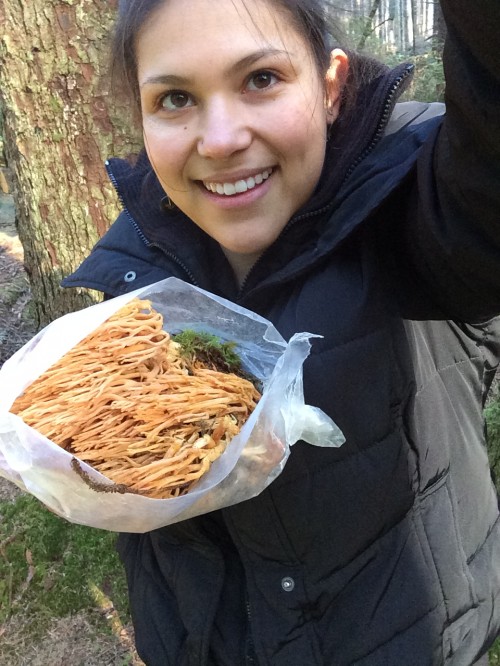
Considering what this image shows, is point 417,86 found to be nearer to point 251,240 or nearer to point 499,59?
point 251,240

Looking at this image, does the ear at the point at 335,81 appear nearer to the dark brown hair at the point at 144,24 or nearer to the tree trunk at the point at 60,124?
the dark brown hair at the point at 144,24

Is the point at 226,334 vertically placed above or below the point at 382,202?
below

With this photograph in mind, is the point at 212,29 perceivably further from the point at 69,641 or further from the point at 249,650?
the point at 69,641

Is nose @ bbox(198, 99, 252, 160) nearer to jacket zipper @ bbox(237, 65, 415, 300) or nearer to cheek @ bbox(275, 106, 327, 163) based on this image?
cheek @ bbox(275, 106, 327, 163)

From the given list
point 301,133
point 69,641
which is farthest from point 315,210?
point 69,641

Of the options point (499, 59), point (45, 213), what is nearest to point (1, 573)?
point (45, 213)

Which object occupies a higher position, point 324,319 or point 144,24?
point 144,24

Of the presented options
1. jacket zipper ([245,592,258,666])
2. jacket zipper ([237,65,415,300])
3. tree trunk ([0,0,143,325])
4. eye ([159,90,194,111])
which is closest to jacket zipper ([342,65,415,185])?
jacket zipper ([237,65,415,300])
